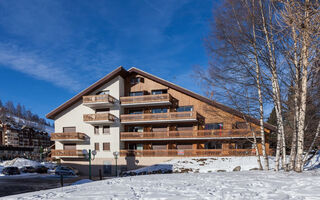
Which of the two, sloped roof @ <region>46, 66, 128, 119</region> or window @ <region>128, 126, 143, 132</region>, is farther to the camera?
window @ <region>128, 126, 143, 132</region>

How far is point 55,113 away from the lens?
33.7m

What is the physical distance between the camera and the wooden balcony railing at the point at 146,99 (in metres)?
29.8

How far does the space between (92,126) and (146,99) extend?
26.5ft

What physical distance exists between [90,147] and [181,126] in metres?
12.0

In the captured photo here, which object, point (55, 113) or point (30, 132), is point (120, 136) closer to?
point (55, 113)

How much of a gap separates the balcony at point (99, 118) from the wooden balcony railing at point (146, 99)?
2525 millimetres

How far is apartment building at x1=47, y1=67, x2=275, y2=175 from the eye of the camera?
2916 cm

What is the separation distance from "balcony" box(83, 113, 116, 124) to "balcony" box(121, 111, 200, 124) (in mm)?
1480

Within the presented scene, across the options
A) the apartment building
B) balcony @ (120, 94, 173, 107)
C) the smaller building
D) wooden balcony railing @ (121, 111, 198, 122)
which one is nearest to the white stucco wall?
the apartment building

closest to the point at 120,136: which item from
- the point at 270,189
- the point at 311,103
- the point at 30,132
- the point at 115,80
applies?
the point at 115,80

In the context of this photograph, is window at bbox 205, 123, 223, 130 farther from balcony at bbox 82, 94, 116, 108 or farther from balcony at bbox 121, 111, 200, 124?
balcony at bbox 82, 94, 116, 108

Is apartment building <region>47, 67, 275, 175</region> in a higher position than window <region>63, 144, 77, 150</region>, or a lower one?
higher

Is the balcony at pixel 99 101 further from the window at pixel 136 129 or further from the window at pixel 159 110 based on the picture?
the window at pixel 159 110

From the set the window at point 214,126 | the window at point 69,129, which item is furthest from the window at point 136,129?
the window at point 214,126
